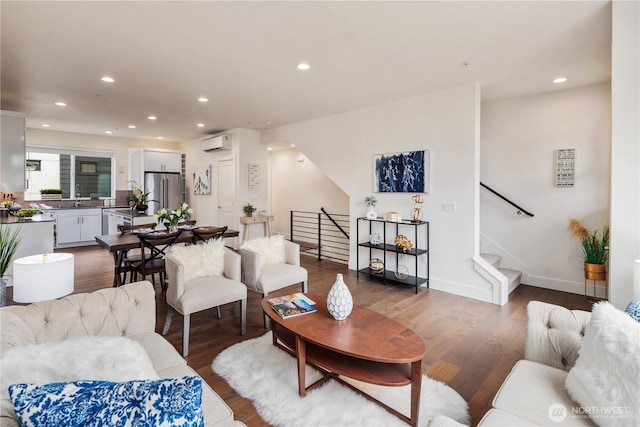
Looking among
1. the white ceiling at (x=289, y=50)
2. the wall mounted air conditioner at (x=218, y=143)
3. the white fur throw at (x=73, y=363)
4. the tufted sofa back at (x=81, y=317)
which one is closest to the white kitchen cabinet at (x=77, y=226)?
the white ceiling at (x=289, y=50)

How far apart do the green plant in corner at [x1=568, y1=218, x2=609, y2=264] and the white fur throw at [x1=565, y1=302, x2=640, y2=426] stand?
302 centimetres

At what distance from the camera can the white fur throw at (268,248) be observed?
3512 mm

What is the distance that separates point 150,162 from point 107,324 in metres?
7.32

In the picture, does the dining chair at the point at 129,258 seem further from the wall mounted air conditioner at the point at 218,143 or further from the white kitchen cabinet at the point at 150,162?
the white kitchen cabinet at the point at 150,162

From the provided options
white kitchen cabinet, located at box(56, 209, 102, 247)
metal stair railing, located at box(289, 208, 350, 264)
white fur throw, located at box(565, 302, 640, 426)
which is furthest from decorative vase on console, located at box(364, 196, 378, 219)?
white kitchen cabinet, located at box(56, 209, 102, 247)

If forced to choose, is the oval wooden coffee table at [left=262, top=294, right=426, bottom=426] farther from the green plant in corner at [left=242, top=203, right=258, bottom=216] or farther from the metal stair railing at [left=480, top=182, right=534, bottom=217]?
the green plant in corner at [left=242, top=203, right=258, bottom=216]

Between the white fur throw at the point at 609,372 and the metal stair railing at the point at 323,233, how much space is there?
565 cm

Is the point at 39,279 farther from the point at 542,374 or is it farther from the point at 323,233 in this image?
the point at 323,233

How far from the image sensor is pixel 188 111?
5453 mm

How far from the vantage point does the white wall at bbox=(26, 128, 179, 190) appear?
23.7ft

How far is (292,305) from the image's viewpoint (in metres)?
2.50

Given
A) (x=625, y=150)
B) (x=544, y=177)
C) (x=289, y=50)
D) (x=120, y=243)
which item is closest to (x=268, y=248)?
(x=120, y=243)

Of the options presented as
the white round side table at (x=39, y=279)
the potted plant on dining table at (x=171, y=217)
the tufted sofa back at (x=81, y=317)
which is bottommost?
the tufted sofa back at (x=81, y=317)

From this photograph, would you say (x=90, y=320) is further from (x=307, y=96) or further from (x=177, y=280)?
(x=307, y=96)
